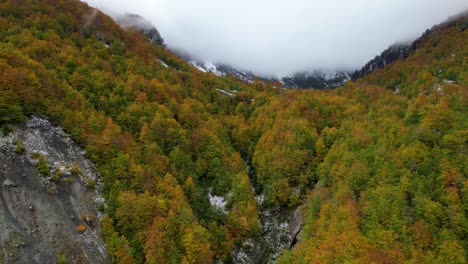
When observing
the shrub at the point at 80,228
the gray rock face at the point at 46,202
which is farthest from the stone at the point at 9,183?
the shrub at the point at 80,228

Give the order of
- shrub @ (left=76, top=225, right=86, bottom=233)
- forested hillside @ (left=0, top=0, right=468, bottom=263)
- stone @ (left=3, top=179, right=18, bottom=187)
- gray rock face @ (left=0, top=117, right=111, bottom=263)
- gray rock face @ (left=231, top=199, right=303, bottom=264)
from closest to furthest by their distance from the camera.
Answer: gray rock face @ (left=0, top=117, right=111, bottom=263), stone @ (left=3, top=179, right=18, bottom=187), shrub @ (left=76, top=225, right=86, bottom=233), forested hillside @ (left=0, top=0, right=468, bottom=263), gray rock face @ (left=231, top=199, right=303, bottom=264)

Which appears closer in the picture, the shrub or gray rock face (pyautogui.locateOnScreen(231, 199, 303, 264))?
the shrub

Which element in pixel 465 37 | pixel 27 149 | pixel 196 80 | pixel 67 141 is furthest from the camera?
pixel 465 37

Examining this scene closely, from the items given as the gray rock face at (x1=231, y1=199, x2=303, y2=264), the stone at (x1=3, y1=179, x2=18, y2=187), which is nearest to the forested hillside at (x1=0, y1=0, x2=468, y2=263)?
the gray rock face at (x1=231, y1=199, x2=303, y2=264)

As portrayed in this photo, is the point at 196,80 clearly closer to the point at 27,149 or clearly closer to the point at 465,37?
the point at 27,149

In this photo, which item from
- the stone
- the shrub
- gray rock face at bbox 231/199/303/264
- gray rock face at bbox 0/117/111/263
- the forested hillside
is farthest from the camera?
gray rock face at bbox 231/199/303/264

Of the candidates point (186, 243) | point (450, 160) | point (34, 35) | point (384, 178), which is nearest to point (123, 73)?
point (34, 35)

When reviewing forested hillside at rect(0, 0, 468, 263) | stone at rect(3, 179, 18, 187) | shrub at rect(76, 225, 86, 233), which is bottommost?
shrub at rect(76, 225, 86, 233)

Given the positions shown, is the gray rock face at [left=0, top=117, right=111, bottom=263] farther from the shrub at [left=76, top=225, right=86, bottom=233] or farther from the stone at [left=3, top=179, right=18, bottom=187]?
the shrub at [left=76, top=225, right=86, bottom=233]
